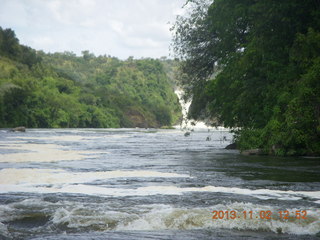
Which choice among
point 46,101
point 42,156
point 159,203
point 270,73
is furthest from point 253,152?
point 46,101

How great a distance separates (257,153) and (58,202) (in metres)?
16.6

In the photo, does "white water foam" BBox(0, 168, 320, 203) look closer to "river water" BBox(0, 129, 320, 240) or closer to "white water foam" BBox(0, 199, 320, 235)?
"river water" BBox(0, 129, 320, 240)

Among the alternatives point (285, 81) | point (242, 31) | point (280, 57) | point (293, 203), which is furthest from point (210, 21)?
point (293, 203)

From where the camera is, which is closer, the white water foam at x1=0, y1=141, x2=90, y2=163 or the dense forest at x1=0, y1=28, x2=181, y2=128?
the white water foam at x1=0, y1=141, x2=90, y2=163

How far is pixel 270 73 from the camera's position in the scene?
24.6 meters

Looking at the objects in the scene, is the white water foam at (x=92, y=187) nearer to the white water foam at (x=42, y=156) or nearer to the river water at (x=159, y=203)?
the river water at (x=159, y=203)

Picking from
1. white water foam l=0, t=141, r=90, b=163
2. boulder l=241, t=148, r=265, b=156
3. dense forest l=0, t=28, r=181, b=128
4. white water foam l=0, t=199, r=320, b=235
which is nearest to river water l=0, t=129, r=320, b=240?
white water foam l=0, t=199, r=320, b=235
